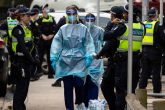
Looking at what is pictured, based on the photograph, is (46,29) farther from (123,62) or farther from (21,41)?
(123,62)

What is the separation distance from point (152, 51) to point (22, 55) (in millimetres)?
3147

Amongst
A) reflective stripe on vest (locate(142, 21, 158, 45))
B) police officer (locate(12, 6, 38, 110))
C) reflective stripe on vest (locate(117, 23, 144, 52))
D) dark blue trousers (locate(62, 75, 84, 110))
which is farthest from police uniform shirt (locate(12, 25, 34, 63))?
reflective stripe on vest (locate(142, 21, 158, 45))

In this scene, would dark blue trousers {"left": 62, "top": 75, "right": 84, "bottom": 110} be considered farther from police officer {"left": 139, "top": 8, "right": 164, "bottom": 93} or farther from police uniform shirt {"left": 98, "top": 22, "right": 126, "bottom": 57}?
police officer {"left": 139, "top": 8, "right": 164, "bottom": 93}

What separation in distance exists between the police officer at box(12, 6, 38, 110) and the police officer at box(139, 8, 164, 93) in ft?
9.36

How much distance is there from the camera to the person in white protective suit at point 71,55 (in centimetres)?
1038

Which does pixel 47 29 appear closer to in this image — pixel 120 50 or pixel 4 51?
pixel 4 51

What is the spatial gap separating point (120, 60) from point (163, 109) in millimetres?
2184

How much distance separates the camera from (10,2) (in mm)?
44719

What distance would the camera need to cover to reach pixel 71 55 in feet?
34.0

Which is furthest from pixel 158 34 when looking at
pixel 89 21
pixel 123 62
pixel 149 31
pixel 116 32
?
pixel 116 32

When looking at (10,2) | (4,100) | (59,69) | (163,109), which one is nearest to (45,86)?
(4,100)

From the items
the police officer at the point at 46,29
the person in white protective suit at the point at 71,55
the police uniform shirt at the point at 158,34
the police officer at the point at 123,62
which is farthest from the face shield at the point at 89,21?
the police officer at the point at 46,29

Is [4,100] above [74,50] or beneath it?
beneath

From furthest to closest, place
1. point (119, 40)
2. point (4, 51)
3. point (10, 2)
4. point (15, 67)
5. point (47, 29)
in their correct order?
point (10, 2), point (47, 29), point (4, 51), point (15, 67), point (119, 40)
